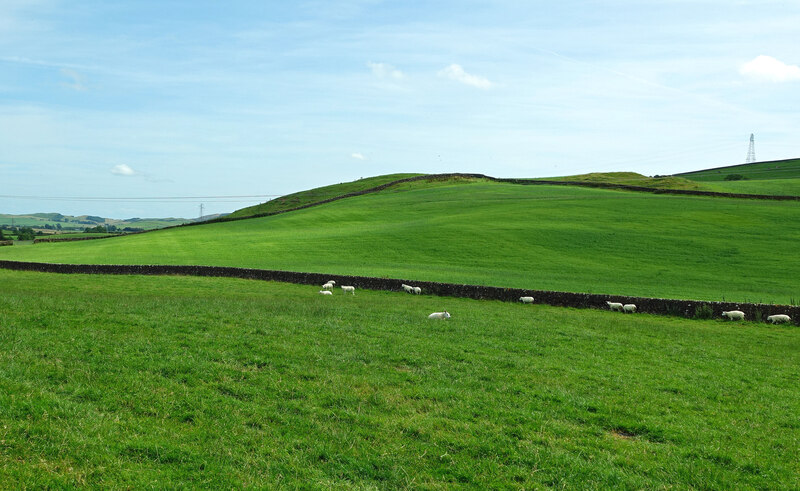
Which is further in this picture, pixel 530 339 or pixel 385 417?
pixel 530 339

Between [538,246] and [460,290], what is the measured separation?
68.9ft

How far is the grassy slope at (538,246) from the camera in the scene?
37219 millimetres

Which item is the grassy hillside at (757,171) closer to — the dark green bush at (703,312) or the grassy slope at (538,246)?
the grassy slope at (538,246)

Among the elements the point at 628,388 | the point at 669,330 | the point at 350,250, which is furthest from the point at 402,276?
the point at 628,388

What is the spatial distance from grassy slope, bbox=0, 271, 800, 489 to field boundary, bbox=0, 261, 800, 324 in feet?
26.7

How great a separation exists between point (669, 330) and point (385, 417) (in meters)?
16.3

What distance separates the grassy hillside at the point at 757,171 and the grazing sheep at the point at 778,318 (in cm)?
11469

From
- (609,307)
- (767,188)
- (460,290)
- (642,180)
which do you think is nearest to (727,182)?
(642,180)

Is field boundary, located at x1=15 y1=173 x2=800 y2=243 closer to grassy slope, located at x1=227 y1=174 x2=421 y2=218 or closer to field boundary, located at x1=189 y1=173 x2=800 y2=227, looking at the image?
field boundary, located at x1=189 y1=173 x2=800 y2=227

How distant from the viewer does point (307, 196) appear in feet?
403

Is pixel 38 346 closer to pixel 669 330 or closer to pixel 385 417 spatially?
pixel 385 417

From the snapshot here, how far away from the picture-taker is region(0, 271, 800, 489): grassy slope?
7953mm

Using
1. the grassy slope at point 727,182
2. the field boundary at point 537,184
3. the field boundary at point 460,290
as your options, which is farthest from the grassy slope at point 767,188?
the field boundary at point 460,290

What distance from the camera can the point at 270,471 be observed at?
7.82 m
